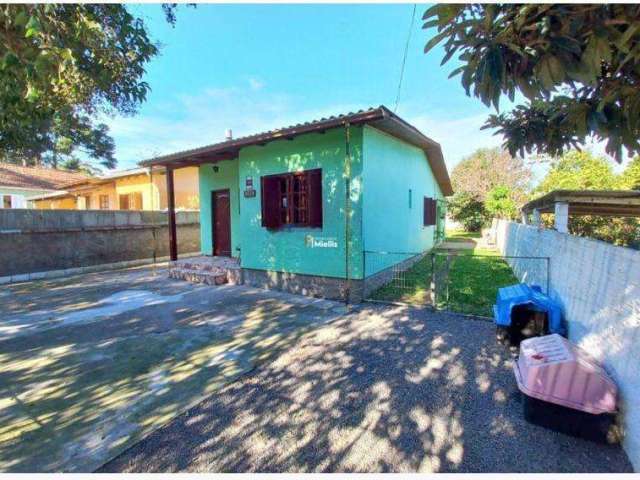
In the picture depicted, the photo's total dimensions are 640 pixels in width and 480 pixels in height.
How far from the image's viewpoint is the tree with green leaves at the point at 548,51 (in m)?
1.66

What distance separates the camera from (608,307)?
2732 mm

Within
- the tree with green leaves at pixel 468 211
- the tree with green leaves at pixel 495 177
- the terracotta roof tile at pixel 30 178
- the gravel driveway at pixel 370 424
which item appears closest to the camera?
the gravel driveway at pixel 370 424

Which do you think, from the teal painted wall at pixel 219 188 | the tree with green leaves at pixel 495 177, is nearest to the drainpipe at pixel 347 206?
the teal painted wall at pixel 219 188

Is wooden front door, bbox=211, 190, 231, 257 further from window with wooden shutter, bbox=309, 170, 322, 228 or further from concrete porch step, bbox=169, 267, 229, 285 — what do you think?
window with wooden shutter, bbox=309, 170, 322, 228

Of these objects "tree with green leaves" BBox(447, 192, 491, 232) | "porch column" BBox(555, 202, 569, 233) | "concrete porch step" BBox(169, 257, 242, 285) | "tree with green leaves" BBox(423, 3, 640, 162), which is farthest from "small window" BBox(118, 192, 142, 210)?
"tree with green leaves" BBox(447, 192, 491, 232)

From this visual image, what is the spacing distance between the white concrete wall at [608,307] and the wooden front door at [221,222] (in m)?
8.71

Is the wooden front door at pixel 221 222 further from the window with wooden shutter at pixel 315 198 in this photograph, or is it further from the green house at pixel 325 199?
the window with wooden shutter at pixel 315 198

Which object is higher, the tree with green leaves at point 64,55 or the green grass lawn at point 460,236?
the tree with green leaves at point 64,55

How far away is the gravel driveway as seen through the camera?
2232mm

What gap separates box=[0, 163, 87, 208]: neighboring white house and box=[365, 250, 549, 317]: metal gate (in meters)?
17.9

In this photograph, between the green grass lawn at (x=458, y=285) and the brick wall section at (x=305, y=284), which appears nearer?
the green grass lawn at (x=458, y=285)

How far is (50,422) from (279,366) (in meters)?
2.16

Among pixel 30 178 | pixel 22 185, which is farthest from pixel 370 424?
pixel 30 178
